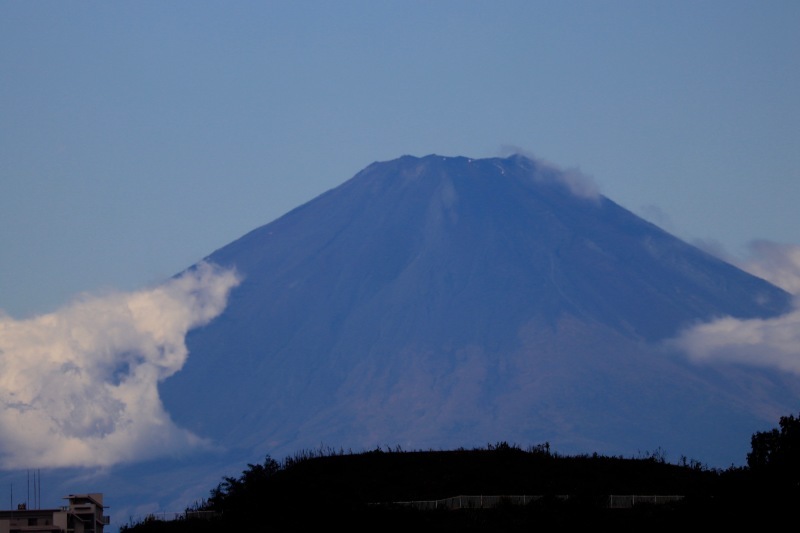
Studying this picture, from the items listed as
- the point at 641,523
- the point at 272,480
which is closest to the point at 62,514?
the point at 272,480

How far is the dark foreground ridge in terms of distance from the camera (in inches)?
2484

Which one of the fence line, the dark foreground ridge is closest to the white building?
the dark foreground ridge

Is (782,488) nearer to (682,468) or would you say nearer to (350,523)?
(682,468)

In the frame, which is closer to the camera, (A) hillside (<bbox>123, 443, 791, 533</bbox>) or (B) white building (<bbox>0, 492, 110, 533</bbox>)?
(A) hillside (<bbox>123, 443, 791, 533</bbox>)

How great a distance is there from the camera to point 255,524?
6412cm

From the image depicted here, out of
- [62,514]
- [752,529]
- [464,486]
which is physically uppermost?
[62,514]

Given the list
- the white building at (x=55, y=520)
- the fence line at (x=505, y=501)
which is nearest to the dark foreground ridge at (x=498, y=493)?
the fence line at (x=505, y=501)

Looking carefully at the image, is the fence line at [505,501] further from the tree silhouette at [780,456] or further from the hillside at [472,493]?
the tree silhouette at [780,456]

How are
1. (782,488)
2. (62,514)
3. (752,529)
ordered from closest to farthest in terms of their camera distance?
(752,529), (782,488), (62,514)

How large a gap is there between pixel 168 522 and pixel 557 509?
1426 centimetres

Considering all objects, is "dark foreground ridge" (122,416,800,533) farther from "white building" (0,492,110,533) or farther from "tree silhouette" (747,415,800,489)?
"white building" (0,492,110,533)

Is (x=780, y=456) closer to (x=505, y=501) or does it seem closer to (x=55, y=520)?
(x=505, y=501)

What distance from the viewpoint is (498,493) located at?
225ft

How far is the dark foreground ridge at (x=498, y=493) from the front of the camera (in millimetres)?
63094
